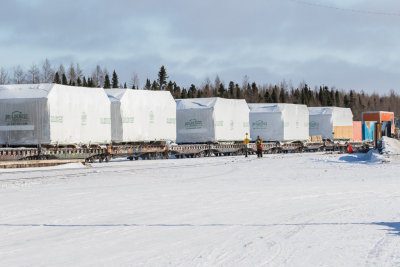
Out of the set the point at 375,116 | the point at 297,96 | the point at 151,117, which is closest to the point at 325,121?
the point at 375,116

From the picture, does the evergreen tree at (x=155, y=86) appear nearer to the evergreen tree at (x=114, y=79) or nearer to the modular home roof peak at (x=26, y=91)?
the evergreen tree at (x=114, y=79)

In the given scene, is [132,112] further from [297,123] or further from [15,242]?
[15,242]

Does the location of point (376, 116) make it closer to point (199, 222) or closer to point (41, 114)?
point (41, 114)

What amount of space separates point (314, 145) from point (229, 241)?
36761 mm

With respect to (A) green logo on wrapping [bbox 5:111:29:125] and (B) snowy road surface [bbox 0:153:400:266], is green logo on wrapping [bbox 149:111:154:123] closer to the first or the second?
(A) green logo on wrapping [bbox 5:111:29:125]

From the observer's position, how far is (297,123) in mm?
40281

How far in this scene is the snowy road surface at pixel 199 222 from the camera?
588 cm

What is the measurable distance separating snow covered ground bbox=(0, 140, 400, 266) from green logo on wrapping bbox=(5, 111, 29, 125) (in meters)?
8.41

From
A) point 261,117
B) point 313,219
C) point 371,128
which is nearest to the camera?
point 313,219

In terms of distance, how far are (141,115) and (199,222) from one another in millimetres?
20157

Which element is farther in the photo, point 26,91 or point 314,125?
point 314,125

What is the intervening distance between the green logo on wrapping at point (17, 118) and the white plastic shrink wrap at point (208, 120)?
1240 cm

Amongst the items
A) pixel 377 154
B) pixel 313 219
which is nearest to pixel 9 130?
pixel 377 154

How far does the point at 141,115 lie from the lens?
2798cm
